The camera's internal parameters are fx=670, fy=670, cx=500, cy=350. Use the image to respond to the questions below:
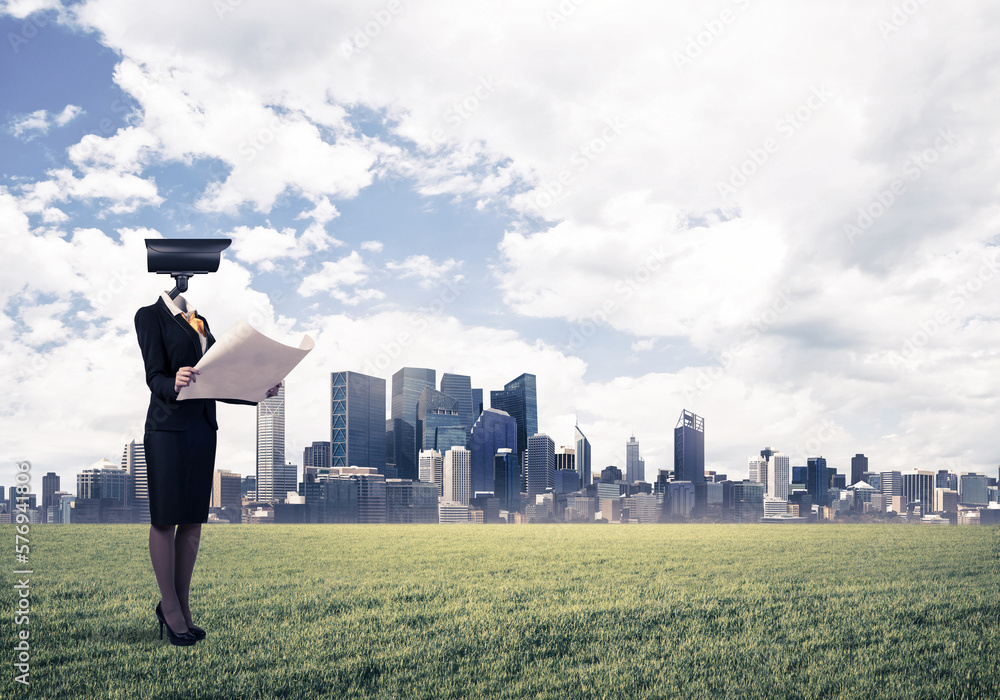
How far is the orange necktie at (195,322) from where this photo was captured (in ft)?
18.2

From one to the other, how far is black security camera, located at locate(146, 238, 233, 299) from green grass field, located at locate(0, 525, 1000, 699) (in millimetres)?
3145

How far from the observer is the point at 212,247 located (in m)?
5.45

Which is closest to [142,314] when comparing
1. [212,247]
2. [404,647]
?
[212,247]

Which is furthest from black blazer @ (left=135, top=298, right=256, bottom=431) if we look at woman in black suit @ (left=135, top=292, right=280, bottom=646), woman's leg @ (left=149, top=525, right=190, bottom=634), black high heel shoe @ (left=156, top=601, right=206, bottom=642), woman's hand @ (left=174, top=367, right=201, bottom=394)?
black high heel shoe @ (left=156, top=601, right=206, bottom=642)

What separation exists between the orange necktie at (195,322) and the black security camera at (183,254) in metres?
0.35

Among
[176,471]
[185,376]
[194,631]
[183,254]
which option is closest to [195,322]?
[183,254]

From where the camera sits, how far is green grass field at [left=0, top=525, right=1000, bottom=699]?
5.17m

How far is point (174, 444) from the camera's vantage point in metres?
Answer: 5.27

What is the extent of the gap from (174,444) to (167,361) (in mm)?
671

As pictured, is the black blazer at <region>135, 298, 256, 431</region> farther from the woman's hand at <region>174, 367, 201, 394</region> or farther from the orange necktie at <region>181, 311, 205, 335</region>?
the woman's hand at <region>174, 367, 201, 394</region>

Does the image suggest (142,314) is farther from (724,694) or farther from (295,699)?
(724,694)

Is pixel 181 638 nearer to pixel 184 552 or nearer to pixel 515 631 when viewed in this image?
pixel 184 552

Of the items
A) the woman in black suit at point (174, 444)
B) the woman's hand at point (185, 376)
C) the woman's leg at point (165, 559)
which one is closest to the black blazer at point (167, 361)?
the woman in black suit at point (174, 444)

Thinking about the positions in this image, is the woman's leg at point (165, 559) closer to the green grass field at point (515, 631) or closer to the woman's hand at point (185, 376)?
the green grass field at point (515, 631)
